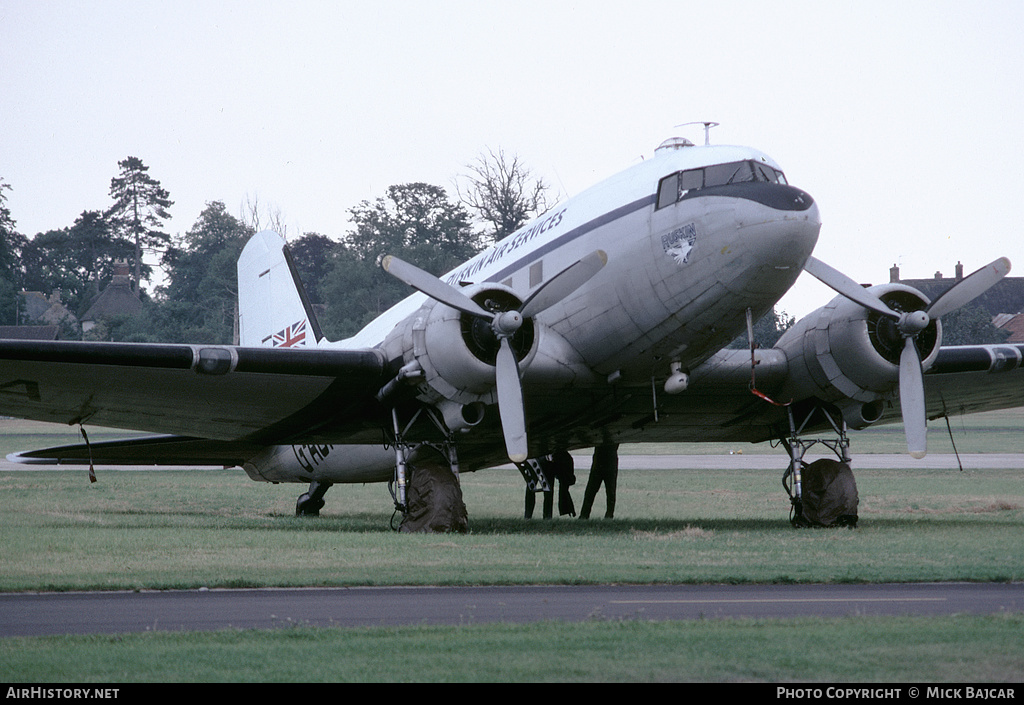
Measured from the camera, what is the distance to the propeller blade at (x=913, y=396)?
17203 millimetres

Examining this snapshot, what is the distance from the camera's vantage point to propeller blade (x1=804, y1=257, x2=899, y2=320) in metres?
17.3

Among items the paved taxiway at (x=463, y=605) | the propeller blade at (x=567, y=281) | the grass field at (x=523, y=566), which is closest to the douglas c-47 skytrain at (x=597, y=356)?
the propeller blade at (x=567, y=281)

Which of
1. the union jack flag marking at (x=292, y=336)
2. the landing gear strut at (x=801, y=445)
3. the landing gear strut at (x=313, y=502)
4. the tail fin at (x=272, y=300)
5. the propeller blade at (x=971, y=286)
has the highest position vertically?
the tail fin at (x=272, y=300)

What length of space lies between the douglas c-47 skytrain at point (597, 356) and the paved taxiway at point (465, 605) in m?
5.54

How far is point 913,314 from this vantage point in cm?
1714

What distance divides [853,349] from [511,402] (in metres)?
5.60

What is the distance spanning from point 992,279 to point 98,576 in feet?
43.5

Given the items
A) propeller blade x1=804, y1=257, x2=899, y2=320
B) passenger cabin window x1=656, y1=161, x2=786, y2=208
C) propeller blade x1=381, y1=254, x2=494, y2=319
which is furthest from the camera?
propeller blade x1=804, y1=257, x2=899, y2=320

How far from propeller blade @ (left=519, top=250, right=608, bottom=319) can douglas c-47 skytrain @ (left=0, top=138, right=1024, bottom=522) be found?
0.07ft

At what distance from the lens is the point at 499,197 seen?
77.7m

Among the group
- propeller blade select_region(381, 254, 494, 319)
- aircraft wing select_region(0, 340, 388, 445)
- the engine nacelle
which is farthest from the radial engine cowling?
aircraft wing select_region(0, 340, 388, 445)

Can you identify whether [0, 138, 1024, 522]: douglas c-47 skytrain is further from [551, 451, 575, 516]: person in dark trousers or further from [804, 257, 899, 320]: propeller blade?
[551, 451, 575, 516]: person in dark trousers

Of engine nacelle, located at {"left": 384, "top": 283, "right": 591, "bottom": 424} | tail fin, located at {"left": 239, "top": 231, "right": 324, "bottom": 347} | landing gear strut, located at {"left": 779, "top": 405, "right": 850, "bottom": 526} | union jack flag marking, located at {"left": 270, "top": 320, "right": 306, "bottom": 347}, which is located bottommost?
landing gear strut, located at {"left": 779, "top": 405, "right": 850, "bottom": 526}

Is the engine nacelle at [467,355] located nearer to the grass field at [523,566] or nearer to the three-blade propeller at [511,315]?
the three-blade propeller at [511,315]
